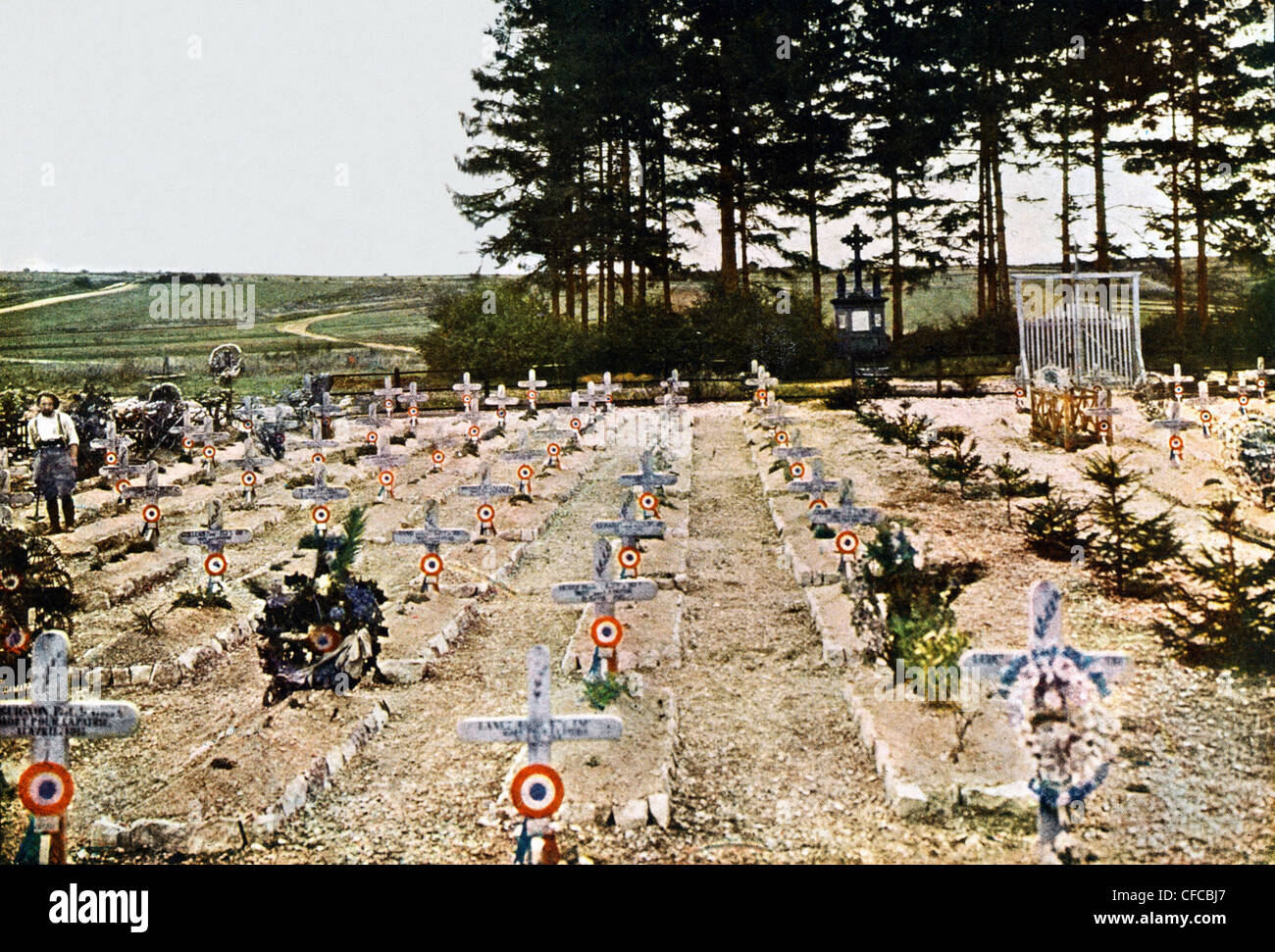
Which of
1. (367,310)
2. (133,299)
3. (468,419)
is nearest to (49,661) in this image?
(468,419)

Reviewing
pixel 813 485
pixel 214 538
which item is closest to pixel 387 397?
pixel 214 538

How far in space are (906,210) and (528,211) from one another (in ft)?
37.1

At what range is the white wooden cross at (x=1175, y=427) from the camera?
40.8ft

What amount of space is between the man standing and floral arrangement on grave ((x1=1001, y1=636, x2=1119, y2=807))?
33.3 ft

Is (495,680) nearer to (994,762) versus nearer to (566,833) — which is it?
(566,833)

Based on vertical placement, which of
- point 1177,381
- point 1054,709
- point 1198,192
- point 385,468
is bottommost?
point 1054,709

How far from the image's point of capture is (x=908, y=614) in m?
6.37

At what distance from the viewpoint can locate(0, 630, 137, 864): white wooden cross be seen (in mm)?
4336

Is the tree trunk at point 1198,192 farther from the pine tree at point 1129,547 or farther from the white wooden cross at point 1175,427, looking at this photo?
the pine tree at point 1129,547

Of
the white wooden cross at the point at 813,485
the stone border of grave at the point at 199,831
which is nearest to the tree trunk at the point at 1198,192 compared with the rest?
the white wooden cross at the point at 813,485

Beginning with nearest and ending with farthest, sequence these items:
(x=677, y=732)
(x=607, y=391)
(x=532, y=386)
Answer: (x=677, y=732) → (x=532, y=386) → (x=607, y=391)

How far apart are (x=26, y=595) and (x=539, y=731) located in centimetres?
470

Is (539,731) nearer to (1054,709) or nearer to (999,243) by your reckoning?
(1054,709)

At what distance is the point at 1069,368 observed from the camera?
1576cm
